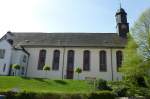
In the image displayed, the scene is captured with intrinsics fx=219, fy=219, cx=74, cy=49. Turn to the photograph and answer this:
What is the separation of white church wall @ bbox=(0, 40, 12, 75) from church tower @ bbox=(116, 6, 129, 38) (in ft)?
75.9

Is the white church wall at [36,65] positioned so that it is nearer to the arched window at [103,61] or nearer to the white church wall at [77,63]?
the white church wall at [77,63]

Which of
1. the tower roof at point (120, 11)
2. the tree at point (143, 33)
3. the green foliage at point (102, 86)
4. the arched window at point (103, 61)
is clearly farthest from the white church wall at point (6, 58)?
the tower roof at point (120, 11)

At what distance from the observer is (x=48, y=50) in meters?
44.8

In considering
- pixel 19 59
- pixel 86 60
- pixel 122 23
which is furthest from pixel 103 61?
pixel 19 59

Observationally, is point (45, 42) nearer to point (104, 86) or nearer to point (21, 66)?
point (21, 66)

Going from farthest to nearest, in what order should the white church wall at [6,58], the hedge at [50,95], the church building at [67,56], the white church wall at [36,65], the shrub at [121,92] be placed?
the white church wall at [36,65] < the church building at [67,56] < the white church wall at [6,58] < the shrub at [121,92] < the hedge at [50,95]

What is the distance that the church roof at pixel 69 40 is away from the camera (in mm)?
44625

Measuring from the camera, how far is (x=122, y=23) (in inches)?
1870

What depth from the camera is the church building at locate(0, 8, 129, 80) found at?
41.7m

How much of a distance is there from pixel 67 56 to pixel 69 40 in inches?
176

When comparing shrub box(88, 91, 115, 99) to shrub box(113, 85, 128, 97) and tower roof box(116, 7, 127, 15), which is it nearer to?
shrub box(113, 85, 128, 97)

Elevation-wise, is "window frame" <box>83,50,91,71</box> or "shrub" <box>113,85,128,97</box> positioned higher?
"window frame" <box>83,50,91,71</box>

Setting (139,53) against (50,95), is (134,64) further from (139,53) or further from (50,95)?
(50,95)

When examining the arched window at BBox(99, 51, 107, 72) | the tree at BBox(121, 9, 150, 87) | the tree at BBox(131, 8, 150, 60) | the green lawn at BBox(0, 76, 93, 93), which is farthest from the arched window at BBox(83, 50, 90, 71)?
the tree at BBox(131, 8, 150, 60)
